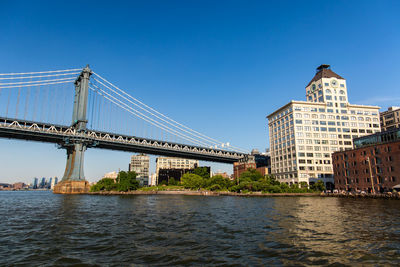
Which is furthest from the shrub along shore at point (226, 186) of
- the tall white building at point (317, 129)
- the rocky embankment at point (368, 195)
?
the tall white building at point (317, 129)

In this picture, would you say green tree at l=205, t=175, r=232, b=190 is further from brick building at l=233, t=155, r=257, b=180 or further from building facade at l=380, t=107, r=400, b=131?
building facade at l=380, t=107, r=400, b=131

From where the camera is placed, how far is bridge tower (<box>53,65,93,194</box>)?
3531 inches

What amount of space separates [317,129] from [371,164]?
123 feet

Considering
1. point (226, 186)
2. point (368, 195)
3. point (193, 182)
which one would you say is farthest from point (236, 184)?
point (368, 195)

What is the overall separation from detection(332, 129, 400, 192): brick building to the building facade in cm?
5827

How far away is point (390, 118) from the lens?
12550cm

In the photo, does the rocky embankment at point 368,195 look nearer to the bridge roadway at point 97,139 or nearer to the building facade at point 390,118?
the bridge roadway at point 97,139

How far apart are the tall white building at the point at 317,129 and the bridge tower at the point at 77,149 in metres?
77.9

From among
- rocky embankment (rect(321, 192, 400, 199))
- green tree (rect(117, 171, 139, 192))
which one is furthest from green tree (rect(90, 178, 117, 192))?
rocky embankment (rect(321, 192, 400, 199))

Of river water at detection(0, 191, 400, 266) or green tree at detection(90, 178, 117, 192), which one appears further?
green tree at detection(90, 178, 117, 192)

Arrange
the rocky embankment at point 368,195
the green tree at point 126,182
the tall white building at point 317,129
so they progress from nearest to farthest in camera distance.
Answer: the rocky embankment at point 368,195
the tall white building at point 317,129
the green tree at point 126,182

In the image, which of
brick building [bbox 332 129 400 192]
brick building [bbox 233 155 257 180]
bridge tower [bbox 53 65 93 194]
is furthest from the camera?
brick building [bbox 233 155 257 180]

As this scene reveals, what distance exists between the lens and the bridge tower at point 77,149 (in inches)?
3531

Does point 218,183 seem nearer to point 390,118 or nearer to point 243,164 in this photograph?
point 243,164
